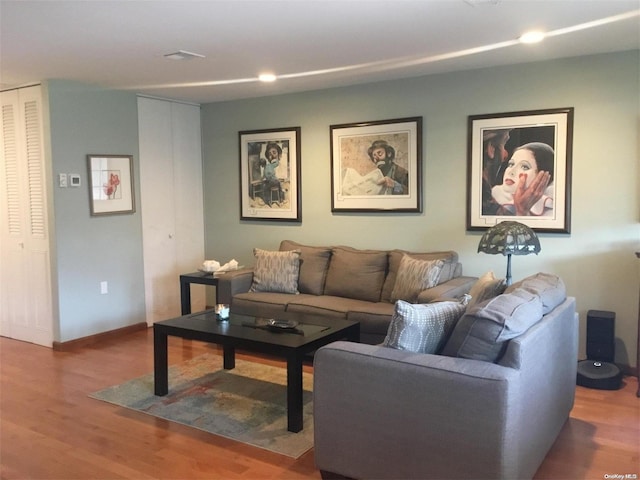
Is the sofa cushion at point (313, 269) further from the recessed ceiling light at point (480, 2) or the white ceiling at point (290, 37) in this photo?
the recessed ceiling light at point (480, 2)

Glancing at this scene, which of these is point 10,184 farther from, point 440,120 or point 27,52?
point 440,120

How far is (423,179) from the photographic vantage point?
15.9 feet

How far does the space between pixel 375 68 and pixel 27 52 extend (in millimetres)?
2467

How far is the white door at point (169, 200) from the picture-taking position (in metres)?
5.64

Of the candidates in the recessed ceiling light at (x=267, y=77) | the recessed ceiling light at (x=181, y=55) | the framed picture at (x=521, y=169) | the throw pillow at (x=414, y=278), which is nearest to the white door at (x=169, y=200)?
the recessed ceiling light at (x=267, y=77)

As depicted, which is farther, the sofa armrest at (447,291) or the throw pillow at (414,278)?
the throw pillow at (414,278)

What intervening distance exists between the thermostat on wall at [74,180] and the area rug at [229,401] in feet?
6.03

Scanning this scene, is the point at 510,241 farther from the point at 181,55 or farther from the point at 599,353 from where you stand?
the point at 181,55

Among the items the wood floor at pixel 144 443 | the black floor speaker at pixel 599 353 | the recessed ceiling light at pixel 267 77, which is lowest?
the wood floor at pixel 144 443

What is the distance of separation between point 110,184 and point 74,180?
38cm

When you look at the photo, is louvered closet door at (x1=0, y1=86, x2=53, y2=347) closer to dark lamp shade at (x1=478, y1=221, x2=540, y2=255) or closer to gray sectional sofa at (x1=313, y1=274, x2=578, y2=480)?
gray sectional sofa at (x1=313, y1=274, x2=578, y2=480)

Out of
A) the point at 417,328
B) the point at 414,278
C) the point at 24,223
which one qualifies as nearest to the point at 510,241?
the point at 414,278

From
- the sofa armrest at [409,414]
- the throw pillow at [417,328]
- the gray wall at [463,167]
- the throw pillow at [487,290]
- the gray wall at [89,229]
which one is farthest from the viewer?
the gray wall at [89,229]

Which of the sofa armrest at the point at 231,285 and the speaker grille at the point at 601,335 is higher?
the sofa armrest at the point at 231,285
